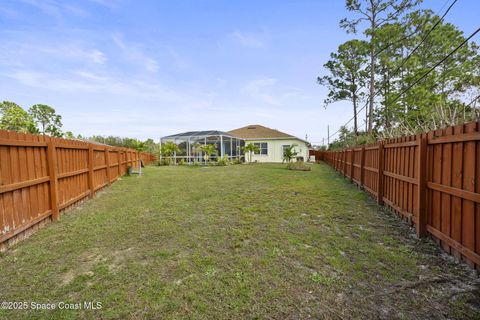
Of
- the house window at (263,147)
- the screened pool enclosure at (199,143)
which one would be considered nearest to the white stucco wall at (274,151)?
the house window at (263,147)

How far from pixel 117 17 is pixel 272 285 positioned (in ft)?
34.8

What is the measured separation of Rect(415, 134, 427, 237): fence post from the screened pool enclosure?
17.5 metres

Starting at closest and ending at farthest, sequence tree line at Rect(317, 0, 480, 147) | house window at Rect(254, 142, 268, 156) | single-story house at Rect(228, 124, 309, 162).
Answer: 1. tree line at Rect(317, 0, 480, 147)
2. single-story house at Rect(228, 124, 309, 162)
3. house window at Rect(254, 142, 268, 156)

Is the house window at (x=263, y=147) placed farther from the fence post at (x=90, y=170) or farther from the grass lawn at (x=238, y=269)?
the grass lawn at (x=238, y=269)

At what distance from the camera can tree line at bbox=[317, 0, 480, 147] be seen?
1498 centimetres

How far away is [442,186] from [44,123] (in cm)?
4438

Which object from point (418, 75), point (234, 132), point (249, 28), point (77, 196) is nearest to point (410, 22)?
point (418, 75)

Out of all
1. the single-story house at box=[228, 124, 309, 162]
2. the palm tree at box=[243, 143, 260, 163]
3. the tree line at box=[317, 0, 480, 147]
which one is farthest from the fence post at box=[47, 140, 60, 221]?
the single-story house at box=[228, 124, 309, 162]

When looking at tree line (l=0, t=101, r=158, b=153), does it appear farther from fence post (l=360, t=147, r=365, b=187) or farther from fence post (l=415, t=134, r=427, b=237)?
fence post (l=415, t=134, r=427, b=237)

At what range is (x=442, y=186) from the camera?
275 centimetres

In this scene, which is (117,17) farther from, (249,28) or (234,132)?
(234,132)

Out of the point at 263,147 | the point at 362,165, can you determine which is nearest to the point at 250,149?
the point at 263,147

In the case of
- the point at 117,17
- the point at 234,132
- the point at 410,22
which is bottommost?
the point at 234,132

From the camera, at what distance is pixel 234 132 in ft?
90.6
